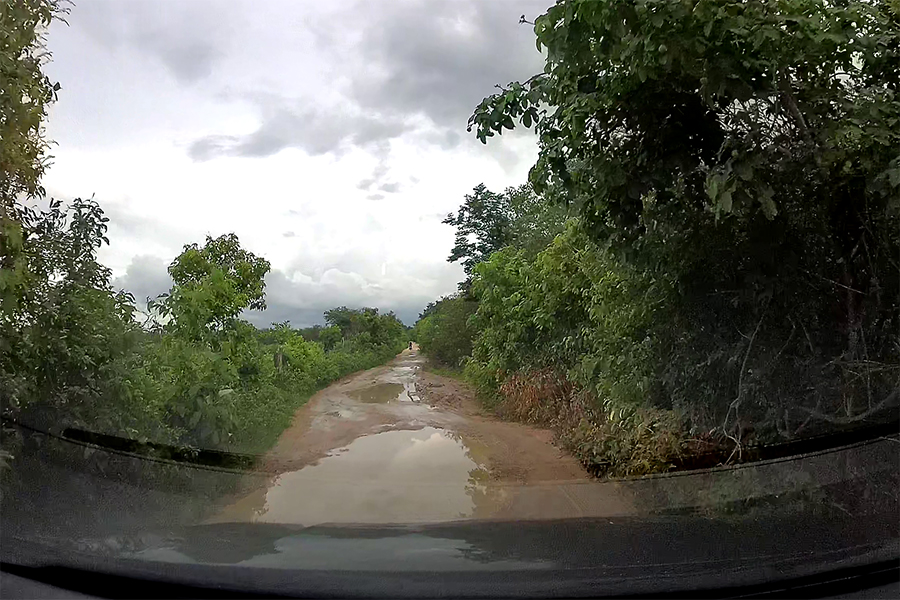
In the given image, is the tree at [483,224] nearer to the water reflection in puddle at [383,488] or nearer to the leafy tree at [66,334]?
the water reflection in puddle at [383,488]

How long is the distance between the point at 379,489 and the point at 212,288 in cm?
312

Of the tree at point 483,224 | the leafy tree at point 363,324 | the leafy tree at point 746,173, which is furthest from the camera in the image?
the leafy tree at point 363,324

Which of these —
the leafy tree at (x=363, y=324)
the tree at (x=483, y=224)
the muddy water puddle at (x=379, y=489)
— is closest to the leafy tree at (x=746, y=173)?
the muddy water puddle at (x=379, y=489)

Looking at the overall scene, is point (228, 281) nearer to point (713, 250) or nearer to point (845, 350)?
point (713, 250)

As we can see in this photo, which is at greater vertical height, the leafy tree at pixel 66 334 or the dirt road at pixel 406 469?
the leafy tree at pixel 66 334

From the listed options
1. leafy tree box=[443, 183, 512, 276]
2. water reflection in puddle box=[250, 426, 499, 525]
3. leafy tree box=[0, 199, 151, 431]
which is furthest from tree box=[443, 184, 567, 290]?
leafy tree box=[0, 199, 151, 431]

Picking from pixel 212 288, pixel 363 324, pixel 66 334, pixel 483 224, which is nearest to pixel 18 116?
pixel 66 334

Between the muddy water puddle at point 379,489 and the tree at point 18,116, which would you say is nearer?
the tree at point 18,116

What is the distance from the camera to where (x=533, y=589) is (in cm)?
248

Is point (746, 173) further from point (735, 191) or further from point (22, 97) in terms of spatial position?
point (22, 97)

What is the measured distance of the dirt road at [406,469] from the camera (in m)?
5.55

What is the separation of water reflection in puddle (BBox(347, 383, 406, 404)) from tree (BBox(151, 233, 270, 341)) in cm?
534

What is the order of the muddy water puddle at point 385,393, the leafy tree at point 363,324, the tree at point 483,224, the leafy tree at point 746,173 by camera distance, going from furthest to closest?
the leafy tree at point 363,324 → the tree at point 483,224 → the muddy water puddle at point 385,393 → the leafy tree at point 746,173

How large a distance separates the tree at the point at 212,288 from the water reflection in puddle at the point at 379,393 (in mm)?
5336
